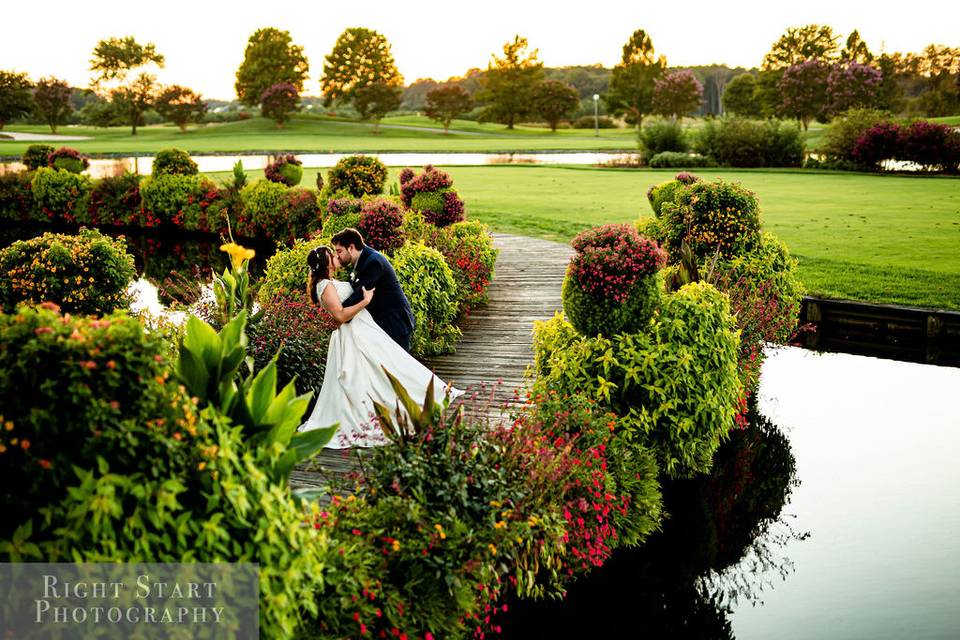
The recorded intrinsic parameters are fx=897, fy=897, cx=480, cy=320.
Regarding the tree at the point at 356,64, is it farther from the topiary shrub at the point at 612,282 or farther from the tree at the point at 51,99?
the topiary shrub at the point at 612,282

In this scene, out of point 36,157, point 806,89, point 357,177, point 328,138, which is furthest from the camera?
point 328,138

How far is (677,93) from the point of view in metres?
89.2

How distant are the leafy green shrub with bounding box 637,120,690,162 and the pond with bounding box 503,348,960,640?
108 ft

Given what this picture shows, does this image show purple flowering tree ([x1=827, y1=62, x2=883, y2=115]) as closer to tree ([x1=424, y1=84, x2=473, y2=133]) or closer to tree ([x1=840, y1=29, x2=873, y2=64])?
tree ([x1=840, y1=29, x2=873, y2=64])

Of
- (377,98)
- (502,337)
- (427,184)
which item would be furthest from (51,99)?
(502,337)

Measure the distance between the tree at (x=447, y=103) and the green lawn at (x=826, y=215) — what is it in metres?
55.3

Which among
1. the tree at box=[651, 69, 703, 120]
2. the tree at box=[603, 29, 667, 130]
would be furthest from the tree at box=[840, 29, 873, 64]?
the tree at box=[603, 29, 667, 130]

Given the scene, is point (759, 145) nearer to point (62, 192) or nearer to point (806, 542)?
point (62, 192)

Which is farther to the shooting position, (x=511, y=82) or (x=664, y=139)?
(x=511, y=82)

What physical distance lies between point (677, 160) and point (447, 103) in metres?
56.9

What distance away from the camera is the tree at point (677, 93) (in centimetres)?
8912

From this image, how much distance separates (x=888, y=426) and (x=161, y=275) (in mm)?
17362

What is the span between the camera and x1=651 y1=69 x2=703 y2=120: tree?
89125mm

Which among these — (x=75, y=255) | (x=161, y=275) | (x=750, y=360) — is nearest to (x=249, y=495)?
(x=750, y=360)
